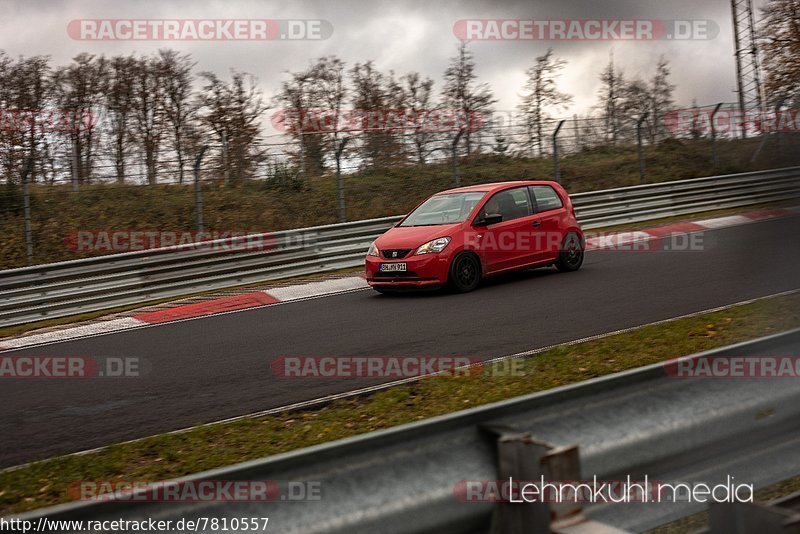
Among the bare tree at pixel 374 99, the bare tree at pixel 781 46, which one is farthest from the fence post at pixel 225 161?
the bare tree at pixel 781 46

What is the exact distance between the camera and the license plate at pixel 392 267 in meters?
12.2

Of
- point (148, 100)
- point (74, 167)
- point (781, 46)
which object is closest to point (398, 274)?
point (74, 167)

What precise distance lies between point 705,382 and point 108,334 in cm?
1036

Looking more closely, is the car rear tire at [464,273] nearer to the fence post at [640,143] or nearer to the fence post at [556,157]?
the fence post at [556,157]

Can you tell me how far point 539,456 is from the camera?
207 centimetres

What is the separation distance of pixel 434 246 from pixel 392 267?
75cm

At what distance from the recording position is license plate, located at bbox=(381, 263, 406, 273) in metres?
12.2

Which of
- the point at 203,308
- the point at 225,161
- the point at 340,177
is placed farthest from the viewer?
the point at 225,161

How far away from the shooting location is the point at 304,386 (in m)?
7.05

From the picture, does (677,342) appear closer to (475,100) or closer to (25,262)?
(25,262)

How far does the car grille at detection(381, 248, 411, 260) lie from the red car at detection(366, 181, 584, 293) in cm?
1

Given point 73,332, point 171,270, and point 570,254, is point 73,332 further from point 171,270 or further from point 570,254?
point 570,254

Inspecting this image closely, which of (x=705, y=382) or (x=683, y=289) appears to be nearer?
(x=705, y=382)

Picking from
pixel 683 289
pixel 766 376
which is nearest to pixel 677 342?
pixel 683 289
